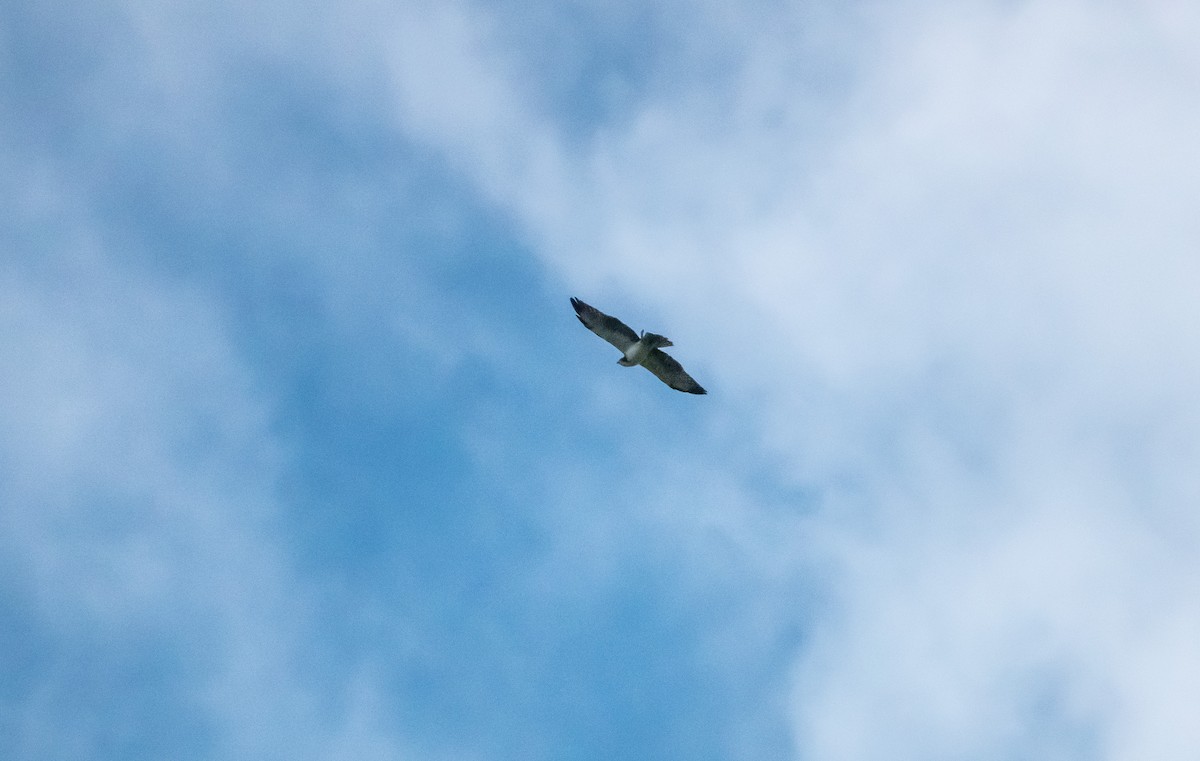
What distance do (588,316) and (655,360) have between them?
4.33 m

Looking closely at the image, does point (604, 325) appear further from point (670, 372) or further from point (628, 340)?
point (670, 372)

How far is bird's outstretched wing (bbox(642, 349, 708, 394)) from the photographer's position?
69938mm

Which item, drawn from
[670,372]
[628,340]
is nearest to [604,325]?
[628,340]

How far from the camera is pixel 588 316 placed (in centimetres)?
6906

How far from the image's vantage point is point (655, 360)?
70188mm

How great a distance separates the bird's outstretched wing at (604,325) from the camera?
68812 mm

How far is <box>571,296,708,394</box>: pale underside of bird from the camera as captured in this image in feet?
225

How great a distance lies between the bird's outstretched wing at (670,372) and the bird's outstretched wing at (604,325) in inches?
60.9

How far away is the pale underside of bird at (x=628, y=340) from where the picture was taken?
225ft

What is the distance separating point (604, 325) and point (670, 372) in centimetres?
469

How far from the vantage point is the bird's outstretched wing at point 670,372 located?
229ft

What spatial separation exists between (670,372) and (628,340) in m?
3.31

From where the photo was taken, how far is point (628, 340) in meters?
69.2

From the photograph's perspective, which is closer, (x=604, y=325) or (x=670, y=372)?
(x=604, y=325)
